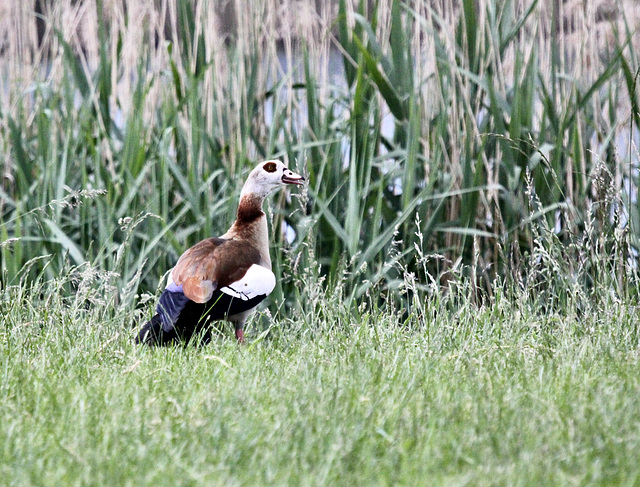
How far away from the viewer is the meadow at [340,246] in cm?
199

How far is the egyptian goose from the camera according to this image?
309 centimetres

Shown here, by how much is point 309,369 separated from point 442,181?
2.00m

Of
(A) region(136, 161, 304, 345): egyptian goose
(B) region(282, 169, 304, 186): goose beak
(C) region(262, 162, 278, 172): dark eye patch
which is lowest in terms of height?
(A) region(136, 161, 304, 345): egyptian goose

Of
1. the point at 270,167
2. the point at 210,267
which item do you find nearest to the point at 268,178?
the point at 270,167

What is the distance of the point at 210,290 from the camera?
316cm

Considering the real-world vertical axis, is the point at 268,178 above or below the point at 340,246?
above

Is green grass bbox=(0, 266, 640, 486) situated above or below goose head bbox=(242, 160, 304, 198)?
below

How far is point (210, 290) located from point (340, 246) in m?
1.28

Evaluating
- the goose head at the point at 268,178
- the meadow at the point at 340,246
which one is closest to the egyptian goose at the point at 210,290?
the meadow at the point at 340,246

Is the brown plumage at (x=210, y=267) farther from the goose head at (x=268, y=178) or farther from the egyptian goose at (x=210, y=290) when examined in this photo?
the goose head at (x=268, y=178)

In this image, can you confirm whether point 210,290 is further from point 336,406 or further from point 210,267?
point 336,406

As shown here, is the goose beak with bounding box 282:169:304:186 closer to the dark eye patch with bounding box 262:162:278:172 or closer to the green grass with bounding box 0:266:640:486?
the dark eye patch with bounding box 262:162:278:172

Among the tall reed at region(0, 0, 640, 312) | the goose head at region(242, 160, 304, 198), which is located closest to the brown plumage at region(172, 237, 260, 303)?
the goose head at region(242, 160, 304, 198)

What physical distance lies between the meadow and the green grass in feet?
0.03
